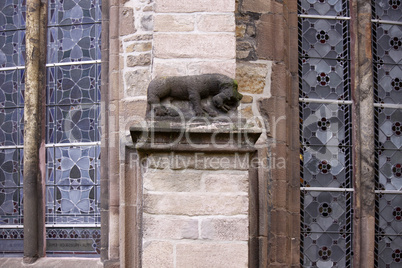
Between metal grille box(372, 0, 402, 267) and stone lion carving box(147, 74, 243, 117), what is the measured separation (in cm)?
212

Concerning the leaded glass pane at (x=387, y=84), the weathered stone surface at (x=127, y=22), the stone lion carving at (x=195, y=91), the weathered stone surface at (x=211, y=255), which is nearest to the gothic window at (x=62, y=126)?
the weathered stone surface at (x=127, y=22)

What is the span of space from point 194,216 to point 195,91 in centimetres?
78

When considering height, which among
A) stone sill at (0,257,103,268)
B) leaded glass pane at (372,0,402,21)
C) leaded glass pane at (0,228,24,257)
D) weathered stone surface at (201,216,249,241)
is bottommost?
stone sill at (0,257,103,268)

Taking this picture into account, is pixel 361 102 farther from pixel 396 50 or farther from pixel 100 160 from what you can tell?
pixel 100 160

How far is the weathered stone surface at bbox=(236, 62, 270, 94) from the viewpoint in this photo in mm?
4539

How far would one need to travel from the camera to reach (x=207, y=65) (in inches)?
139

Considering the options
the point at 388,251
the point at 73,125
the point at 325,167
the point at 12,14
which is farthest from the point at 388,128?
the point at 12,14

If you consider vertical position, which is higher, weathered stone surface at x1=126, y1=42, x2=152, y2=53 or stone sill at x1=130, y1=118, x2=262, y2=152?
weathered stone surface at x1=126, y1=42, x2=152, y2=53

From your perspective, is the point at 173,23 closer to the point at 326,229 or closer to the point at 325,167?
the point at 325,167

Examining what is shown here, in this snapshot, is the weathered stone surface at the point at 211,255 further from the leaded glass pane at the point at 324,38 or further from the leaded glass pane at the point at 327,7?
the leaded glass pane at the point at 327,7

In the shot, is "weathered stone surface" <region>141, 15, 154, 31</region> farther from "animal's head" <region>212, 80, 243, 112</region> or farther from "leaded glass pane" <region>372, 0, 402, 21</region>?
"leaded glass pane" <region>372, 0, 402, 21</region>

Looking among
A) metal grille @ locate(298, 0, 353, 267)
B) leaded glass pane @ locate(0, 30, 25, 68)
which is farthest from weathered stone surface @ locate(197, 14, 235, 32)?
leaded glass pane @ locate(0, 30, 25, 68)

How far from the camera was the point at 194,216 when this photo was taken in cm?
329

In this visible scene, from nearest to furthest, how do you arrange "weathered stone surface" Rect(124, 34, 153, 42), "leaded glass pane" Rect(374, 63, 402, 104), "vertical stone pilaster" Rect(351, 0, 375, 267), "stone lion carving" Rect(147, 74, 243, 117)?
"stone lion carving" Rect(147, 74, 243, 117)
"weathered stone surface" Rect(124, 34, 153, 42)
"vertical stone pilaster" Rect(351, 0, 375, 267)
"leaded glass pane" Rect(374, 63, 402, 104)
